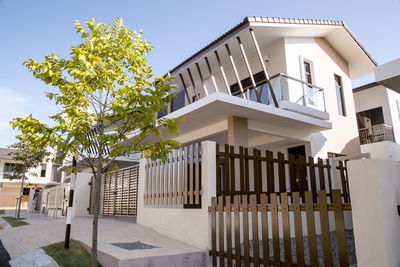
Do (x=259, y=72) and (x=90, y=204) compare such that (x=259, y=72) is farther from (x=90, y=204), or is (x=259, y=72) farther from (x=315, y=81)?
(x=90, y=204)

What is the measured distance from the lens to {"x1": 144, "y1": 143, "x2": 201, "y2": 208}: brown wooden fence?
6.90 m

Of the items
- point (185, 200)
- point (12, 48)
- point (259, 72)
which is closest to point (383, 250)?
point (185, 200)

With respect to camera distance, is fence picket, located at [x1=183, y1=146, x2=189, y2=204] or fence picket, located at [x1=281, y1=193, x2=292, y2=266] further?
fence picket, located at [x1=183, y1=146, x2=189, y2=204]

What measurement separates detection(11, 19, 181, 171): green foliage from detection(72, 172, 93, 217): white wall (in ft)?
36.0

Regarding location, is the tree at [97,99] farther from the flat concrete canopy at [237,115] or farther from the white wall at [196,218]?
the flat concrete canopy at [237,115]

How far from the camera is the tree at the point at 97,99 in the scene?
4.81m

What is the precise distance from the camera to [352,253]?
628 cm

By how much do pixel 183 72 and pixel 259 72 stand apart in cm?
399

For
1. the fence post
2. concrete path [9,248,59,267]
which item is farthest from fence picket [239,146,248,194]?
concrete path [9,248,59,267]

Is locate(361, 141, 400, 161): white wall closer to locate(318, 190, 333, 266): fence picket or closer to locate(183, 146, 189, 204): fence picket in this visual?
locate(183, 146, 189, 204): fence picket

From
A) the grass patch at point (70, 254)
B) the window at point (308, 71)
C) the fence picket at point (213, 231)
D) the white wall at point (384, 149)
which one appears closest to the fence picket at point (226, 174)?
the fence picket at point (213, 231)

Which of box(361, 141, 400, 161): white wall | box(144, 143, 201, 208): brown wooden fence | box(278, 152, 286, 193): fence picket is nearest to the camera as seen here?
box(144, 143, 201, 208): brown wooden fence

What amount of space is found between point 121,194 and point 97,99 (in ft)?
27.0

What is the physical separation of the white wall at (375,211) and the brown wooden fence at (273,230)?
0.29 metres
